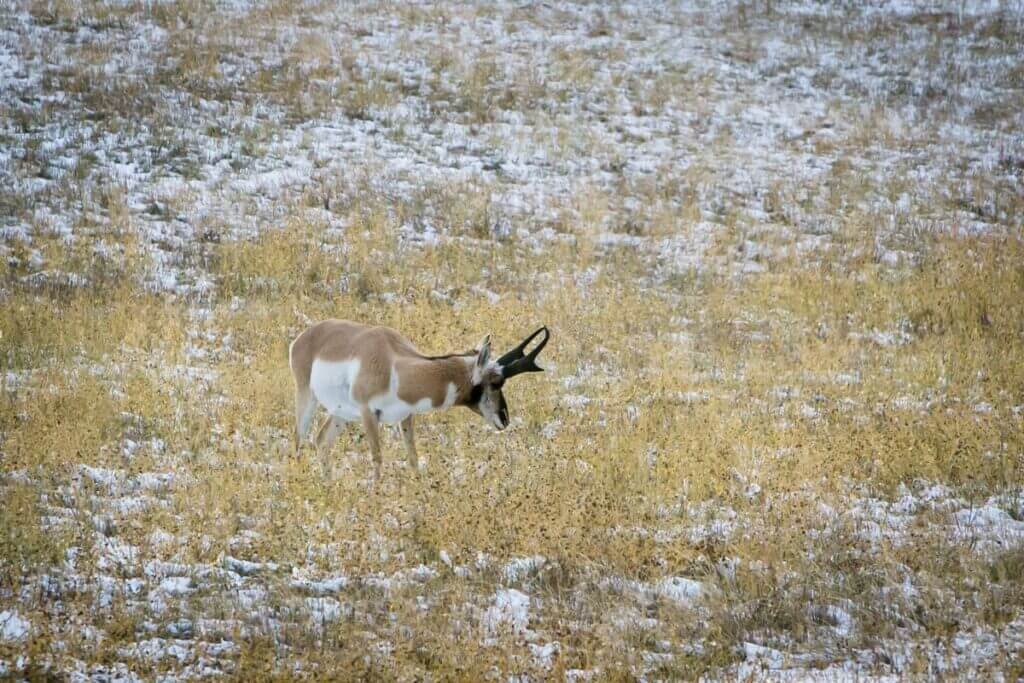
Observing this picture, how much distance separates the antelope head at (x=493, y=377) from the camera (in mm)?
8633

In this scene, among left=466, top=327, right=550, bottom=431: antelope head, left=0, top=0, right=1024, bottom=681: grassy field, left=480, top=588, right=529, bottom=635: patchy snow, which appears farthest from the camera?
left=466, top=327, right=550, bottom=431: antelope head

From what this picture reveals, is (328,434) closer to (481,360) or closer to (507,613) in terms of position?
(481,360)

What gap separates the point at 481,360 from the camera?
859 centimetres

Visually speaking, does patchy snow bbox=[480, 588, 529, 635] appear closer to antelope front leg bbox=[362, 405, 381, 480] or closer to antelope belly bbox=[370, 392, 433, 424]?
antelope front leg bbox=[362, 405, 381, 480]

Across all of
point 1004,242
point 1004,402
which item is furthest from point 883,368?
point 1004,242

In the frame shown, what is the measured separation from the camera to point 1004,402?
418 inches

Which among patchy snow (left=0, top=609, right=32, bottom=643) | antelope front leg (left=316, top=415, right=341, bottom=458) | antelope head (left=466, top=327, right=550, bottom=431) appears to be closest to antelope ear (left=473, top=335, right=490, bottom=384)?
antelope head (left=466, top=327, right=550, bottom=431)

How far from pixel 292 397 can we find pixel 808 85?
17.3 metres

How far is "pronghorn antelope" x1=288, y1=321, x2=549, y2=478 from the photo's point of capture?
28.0ft

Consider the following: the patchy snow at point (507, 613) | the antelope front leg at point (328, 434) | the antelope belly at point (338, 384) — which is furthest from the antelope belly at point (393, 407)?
the patchy snow at point (507, 613)

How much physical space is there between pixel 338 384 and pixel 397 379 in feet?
1.82

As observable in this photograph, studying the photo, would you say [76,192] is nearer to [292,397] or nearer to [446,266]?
[446,266]

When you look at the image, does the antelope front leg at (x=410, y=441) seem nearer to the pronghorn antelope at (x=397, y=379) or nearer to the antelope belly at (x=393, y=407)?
the pronghorn antelope at (x=397, y=379)

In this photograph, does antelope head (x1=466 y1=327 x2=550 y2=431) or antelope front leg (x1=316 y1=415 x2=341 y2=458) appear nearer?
antelope head (x1=466 y1=327 x2=550 y2=431)
